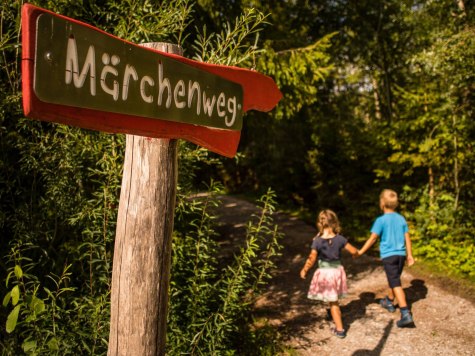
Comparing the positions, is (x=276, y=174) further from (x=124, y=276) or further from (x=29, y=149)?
(x=124, y=276)

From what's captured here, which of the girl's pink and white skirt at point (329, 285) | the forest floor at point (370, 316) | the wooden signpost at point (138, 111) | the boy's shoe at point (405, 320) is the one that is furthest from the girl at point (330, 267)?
the wooden signpost at point (138, 111)

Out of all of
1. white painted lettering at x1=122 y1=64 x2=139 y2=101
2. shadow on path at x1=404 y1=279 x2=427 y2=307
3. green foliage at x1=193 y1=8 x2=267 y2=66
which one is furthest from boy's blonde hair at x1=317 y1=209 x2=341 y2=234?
white painted lettering at x1=122 y1=64 x2=139 y2=101

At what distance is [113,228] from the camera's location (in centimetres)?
328

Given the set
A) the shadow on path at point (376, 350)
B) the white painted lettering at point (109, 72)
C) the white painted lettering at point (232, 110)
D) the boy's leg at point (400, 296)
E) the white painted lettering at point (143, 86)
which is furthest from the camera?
the boy's leg at point (400, 296)

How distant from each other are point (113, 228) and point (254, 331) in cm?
239

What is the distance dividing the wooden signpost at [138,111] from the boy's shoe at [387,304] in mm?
4363

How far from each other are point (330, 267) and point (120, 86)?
13.1 feet

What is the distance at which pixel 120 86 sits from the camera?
1281 millimetres

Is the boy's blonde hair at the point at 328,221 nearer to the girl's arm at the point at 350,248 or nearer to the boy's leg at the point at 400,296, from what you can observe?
the girl's arm at the point at 350,248

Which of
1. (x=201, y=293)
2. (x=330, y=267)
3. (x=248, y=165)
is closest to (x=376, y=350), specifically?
(x=330, y=267)

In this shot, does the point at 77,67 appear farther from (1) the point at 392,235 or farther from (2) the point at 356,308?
(2) the point at 356,308

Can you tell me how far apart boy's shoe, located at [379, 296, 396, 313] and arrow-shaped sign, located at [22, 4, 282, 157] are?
14.4 ft

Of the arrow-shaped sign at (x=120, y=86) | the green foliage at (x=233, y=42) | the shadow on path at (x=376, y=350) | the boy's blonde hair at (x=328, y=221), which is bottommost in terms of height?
the shadow on path at (x=376, y=350)

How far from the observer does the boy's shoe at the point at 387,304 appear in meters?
5.18
